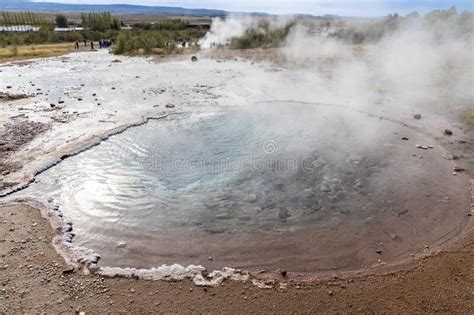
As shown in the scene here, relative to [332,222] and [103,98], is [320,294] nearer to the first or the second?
[332,222]

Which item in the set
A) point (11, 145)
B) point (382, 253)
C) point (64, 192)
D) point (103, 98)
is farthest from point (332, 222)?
point (103, 98)

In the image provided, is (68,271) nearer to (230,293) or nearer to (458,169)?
(230,293)

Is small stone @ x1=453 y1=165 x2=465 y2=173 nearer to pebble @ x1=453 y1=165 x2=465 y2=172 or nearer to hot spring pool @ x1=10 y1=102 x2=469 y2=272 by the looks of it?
pebble @ x1=453 y1=165 x2=465 y2=172

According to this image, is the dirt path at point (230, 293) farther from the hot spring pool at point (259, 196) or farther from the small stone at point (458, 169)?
the small stone at point (458, 169)

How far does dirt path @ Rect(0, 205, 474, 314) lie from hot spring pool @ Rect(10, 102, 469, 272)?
1.56ft

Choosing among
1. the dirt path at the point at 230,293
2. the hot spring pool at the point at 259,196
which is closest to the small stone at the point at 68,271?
the dirt path at the point at 230,293

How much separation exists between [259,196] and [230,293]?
2720 millimetres

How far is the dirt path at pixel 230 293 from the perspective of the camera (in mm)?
4617

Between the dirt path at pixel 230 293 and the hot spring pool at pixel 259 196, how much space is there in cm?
47

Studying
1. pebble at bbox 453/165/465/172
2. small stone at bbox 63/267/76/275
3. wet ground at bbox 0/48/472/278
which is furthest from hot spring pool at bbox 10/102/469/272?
small stone at bbox 63/267/76/275

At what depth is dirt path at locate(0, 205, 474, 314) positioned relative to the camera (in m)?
4.62

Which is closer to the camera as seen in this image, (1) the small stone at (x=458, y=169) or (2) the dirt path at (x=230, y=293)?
(2) the dirt path at (x=230, y=293)

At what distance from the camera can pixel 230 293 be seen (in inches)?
192

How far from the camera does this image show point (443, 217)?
664 cm
